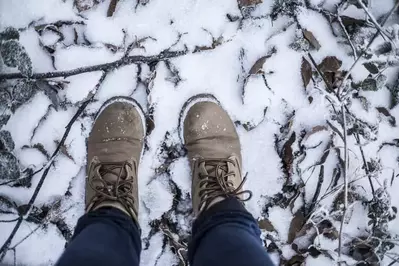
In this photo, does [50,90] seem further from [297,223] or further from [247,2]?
[297,223]

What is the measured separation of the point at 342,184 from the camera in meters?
1.15

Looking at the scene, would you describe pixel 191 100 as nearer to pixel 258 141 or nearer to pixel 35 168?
pixel 258 141

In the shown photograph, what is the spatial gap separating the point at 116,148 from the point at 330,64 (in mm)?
586

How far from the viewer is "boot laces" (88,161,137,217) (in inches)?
41.0

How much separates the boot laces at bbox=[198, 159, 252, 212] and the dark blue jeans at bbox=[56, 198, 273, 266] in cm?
3

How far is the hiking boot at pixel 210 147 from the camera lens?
3.59 feet

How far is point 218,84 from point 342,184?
42 centimetres

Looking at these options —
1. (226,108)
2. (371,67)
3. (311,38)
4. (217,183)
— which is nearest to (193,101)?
(226,108)

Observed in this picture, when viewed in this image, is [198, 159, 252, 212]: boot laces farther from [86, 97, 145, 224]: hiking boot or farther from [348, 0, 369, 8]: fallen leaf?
[348, 0, 369, 8]: fallen leaf

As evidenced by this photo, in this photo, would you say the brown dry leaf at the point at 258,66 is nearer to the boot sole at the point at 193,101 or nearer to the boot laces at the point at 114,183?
the boot sole at the point at 193,101

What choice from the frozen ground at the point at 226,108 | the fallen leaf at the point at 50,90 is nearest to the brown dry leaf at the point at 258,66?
the frozen ground at the point at 226,108

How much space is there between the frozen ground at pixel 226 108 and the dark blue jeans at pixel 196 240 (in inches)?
7.5

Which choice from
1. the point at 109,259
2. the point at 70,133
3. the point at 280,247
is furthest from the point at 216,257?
the point at 70,133

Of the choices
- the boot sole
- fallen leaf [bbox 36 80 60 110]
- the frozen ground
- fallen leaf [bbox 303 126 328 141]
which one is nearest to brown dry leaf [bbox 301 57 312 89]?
the frozen ground
